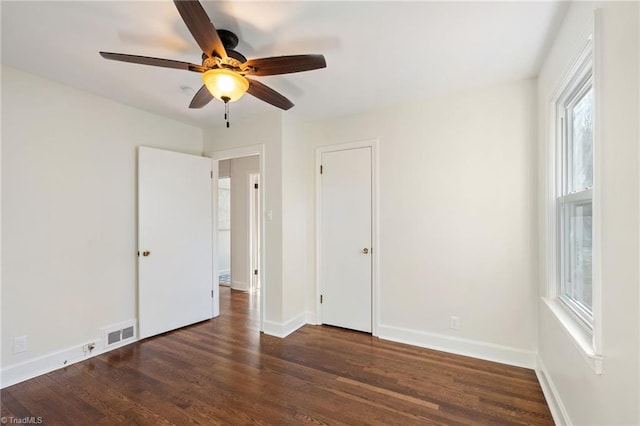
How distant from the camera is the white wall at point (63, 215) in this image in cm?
218

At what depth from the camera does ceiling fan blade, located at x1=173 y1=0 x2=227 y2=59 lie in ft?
3.87

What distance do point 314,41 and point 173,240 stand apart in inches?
102

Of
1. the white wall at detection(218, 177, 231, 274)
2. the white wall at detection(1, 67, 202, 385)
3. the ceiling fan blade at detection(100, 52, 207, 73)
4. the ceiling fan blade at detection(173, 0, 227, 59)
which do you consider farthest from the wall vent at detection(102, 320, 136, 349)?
the white wall at detection(218, 177, 231, 274)

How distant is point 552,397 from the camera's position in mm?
1862

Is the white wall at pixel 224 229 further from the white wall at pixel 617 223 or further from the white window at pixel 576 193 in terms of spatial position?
the white wall at pixel 617 223

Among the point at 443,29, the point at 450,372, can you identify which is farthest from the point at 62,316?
the point at 443,29

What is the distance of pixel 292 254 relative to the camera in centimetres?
321

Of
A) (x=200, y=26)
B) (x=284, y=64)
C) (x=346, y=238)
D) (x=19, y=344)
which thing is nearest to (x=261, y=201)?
(x=346, y=238)

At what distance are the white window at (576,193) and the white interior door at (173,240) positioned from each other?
3.49 meters

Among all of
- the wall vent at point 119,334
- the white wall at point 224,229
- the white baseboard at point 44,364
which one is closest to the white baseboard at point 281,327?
the wall vent at point 119,334

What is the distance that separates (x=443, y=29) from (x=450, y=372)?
2.55m

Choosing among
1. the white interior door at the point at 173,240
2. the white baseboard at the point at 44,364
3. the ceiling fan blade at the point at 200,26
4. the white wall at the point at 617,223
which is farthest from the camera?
the white interior door at the point at 173,240

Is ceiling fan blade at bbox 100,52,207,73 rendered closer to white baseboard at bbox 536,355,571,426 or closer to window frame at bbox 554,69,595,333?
window frame at bbox 554,69,595,333

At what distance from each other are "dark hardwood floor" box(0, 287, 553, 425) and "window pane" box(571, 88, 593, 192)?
59.6 inches
